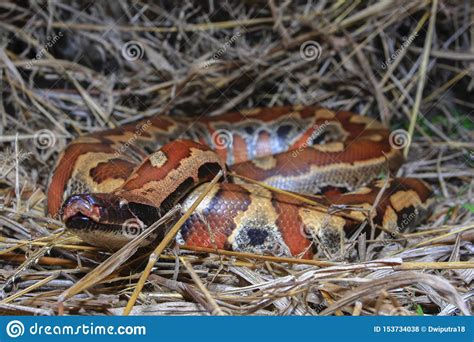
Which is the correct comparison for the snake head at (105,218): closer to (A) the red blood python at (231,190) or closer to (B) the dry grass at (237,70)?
(A) the red blood python at (231,190)

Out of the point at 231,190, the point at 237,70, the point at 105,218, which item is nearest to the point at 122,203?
the point at 105,218

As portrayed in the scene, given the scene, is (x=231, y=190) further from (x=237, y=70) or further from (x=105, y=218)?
(x=237, y=70)

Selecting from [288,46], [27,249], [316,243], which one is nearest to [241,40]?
[288,46]

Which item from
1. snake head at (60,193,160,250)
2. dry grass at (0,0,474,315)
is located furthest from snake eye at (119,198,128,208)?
dry grass at (0,0,474,315)

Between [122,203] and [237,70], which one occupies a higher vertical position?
[237,70]

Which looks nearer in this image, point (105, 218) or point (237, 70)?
point (105, 218)

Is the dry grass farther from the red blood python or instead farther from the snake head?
the snake head

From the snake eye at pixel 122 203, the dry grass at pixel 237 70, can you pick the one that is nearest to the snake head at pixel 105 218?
the snake eye at pixel 122 203
